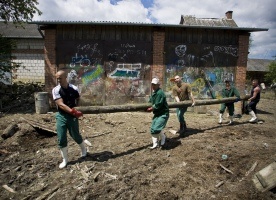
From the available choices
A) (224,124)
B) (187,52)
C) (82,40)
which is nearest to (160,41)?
(187,52)

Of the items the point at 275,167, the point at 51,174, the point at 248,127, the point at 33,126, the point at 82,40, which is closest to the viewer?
the point at 275,167

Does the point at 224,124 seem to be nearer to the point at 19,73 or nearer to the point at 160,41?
the point at 160,41

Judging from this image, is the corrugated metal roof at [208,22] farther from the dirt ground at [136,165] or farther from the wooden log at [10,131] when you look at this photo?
the wooden log at [10,131]

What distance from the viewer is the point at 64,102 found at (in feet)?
16.6

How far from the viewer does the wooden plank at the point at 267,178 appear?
4312 mm

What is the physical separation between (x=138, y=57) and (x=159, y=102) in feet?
18.0

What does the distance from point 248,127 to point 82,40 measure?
7.69 meters

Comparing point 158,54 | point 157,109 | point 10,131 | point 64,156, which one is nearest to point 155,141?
point 157,109

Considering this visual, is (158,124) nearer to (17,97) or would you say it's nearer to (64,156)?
(64,156)

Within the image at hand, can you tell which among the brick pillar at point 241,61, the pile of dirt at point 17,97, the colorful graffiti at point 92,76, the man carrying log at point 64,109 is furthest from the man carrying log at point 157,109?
the pile of dirt at point 17,97

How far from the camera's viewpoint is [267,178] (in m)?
4.38

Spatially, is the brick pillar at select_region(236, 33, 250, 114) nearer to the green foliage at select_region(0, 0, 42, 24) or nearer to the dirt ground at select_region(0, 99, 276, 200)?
the dirt ground at select_region(0, 99, 276, 200)

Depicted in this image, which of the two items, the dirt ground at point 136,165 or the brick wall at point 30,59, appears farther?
the brick wall at point 30,59

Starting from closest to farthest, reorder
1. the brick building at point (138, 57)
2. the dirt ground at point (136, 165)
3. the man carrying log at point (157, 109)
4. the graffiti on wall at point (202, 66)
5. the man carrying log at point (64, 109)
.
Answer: the dirt ground at point (136, 165)
the man carrying log at point (64, 109)
the man carrying log at point (157, 109)
the brick building at point (138, 57)
the graffiti on wall at point (202, 66)
